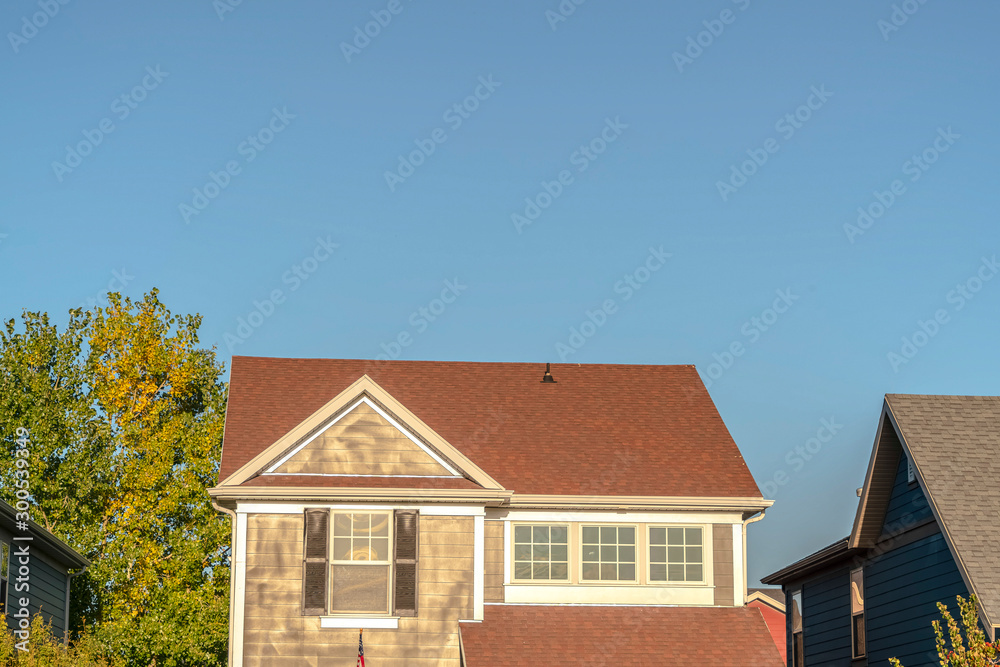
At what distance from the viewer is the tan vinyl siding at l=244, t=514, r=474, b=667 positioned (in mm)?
20406

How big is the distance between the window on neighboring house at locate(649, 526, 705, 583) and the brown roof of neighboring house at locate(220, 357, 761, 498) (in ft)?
2.43

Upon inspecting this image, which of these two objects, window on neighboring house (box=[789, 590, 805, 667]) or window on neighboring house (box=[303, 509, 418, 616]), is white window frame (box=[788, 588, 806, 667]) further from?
window on neighboring house (box=[303, 509, 418, 616])

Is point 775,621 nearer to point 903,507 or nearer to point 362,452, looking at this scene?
point 903,507

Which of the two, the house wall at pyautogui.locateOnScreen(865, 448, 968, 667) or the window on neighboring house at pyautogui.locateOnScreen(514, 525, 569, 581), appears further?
the window on neighboring house at pyautogui.locateOnScreen(514, 525, 569, 581)

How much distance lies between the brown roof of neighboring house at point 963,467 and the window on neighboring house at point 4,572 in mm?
15386

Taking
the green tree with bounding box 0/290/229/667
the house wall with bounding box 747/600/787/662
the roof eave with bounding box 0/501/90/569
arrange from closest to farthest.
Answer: the roof eave with bounding box 0/501/90/569 < the green tree with bounding box 0/290/229/667 < the house wall with bounding box 747/600/787/662

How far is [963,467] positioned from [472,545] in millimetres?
8517

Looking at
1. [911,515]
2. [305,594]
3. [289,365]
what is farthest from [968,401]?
[289,365]

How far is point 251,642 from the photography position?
20.4 meters

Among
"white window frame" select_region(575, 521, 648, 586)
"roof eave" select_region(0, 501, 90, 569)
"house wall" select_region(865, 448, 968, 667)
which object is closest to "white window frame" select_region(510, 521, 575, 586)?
"white window frame" select_region(575, 521, 648, 586)

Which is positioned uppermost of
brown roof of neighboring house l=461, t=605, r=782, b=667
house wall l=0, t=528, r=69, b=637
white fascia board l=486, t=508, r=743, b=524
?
white fascia board l=486, t=508, r=743, b=524

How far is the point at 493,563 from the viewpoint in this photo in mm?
21562

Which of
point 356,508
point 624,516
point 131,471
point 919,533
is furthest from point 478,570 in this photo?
point 131,471

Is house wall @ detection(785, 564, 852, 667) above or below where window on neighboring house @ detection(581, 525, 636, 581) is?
below
